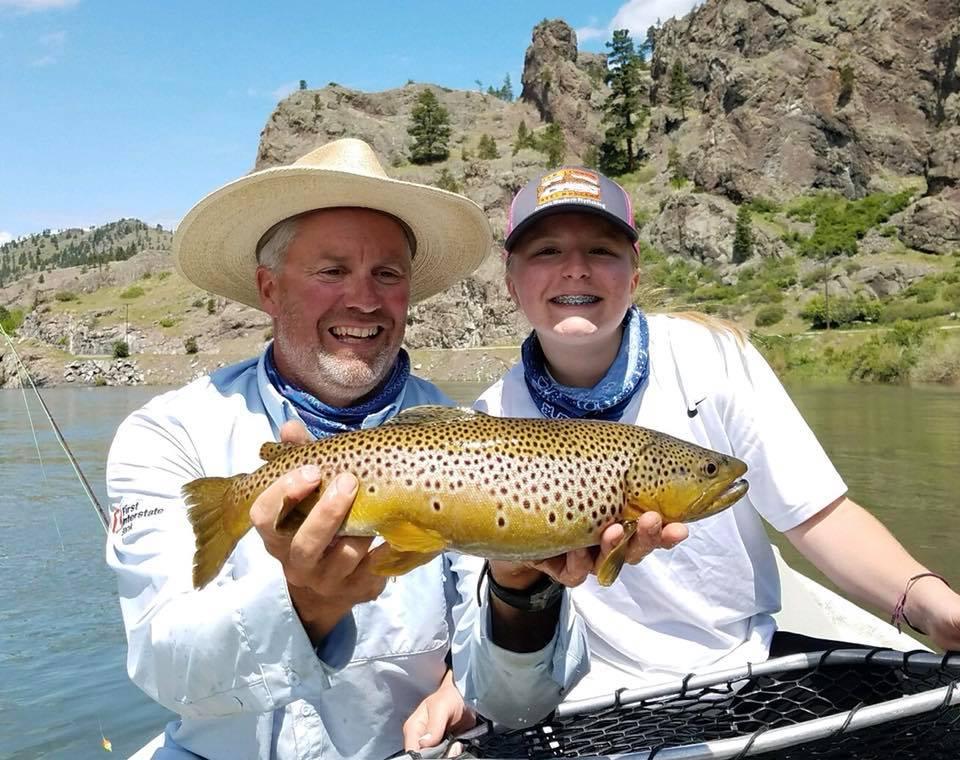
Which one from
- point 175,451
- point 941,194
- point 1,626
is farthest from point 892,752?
point 941,194

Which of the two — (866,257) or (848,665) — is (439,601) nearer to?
(848,665)

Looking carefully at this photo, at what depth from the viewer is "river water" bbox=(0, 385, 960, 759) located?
22.9 feet

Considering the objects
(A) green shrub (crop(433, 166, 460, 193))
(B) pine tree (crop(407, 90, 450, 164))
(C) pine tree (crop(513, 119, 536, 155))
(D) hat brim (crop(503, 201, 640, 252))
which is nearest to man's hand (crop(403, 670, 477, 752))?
Answer: (D) hat brim (crop(503, 201, 640, 252))

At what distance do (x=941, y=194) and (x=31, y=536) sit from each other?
75141 millimetres

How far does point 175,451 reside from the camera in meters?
3.33

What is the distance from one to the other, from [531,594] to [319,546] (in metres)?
0.84

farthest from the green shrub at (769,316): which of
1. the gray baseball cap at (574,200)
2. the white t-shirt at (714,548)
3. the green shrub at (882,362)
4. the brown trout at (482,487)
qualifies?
the brown trout at (482,487)

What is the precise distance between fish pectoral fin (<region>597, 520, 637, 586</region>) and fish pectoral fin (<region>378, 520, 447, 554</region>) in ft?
1.55

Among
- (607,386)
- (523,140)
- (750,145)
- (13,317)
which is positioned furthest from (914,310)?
(13,317)

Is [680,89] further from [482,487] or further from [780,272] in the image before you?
[482,487]

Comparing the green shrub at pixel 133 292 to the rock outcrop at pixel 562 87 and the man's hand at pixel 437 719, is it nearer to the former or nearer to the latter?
the rock outcrop at pixel 562 87

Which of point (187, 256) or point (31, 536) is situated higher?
point (187, 256)

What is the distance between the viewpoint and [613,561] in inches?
100

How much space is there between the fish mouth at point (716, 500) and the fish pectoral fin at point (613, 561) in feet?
1.03
